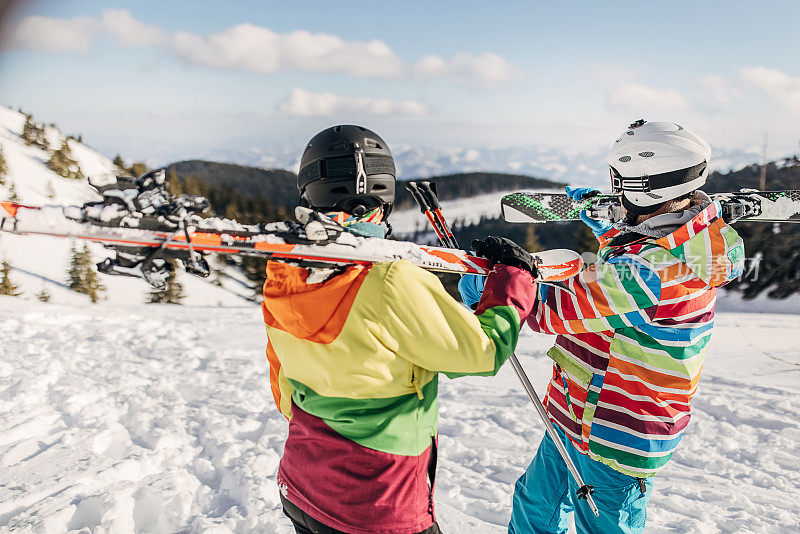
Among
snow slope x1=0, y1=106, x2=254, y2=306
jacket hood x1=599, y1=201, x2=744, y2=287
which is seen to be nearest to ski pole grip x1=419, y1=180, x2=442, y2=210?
jacket hood x1=599, y1=201, x2=744, y2=287

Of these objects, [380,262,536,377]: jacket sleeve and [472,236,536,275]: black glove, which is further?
[472,236,536,275]: black glove

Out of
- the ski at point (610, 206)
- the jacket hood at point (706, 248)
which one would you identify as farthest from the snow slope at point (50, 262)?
the jacket hood at point (706, 248)

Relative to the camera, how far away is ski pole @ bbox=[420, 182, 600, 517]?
2.26 metres

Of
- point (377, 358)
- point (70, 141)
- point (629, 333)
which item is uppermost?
point (70, 141)

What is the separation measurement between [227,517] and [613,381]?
2720mm

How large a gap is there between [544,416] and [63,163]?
43.6m

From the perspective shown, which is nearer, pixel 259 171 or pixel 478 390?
pixel 478 390

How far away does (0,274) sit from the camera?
19.0 meters

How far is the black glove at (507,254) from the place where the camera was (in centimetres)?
181

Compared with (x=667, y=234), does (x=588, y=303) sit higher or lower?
lower

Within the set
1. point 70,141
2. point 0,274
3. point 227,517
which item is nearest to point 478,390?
point 227,517

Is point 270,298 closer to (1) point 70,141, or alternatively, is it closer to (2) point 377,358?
(2) point 377,358

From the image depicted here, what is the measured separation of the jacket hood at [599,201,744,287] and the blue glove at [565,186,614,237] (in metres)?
0.77

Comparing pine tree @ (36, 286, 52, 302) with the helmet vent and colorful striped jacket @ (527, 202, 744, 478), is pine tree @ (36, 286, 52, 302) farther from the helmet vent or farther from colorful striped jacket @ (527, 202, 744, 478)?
colorful striped jacket @ (527, 202, 744, 478)
